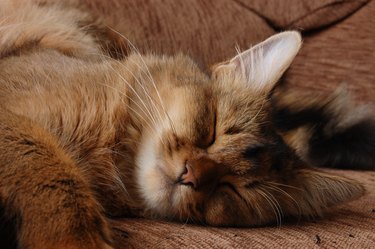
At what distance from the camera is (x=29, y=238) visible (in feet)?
2.91

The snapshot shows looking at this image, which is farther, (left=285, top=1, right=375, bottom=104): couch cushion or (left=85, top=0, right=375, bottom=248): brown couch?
(left=285, top=1, right=375, bottom=104): couch cushion

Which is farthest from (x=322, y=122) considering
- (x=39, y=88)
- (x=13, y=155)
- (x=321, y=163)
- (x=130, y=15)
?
(x=13, y=155)

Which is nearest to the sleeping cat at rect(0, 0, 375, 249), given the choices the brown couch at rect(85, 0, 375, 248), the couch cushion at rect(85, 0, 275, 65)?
the brown couch at rect(85, 0, 375, 248)

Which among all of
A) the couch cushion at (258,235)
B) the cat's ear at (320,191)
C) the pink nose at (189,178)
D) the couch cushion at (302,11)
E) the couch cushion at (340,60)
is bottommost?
the couch cushion at (258,235)

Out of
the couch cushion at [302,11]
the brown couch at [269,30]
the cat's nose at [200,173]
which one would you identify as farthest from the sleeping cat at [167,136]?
the couch cushion at [302,11]

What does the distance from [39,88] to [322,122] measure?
1.11m

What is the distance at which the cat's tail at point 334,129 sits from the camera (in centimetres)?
196

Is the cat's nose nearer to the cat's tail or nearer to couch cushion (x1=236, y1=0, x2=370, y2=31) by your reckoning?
the cat's tail

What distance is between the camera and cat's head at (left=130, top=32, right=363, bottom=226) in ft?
4.05

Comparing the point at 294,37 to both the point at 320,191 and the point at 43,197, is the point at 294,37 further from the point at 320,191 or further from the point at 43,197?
the point at 43,197

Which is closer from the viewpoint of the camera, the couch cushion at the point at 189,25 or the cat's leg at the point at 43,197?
the cat's leg at the point at 43,197

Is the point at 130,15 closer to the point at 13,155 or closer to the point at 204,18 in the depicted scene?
the point at 204,18

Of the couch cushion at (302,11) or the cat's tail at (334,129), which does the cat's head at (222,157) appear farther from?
the couch cushion at (302,11)

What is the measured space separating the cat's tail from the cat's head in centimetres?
51
